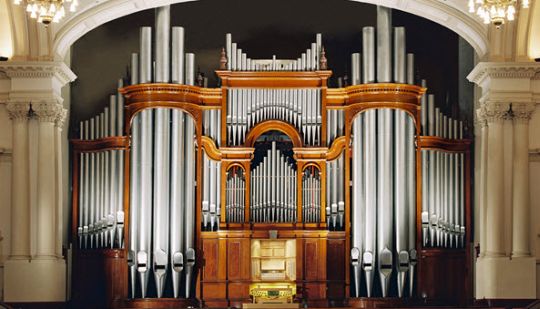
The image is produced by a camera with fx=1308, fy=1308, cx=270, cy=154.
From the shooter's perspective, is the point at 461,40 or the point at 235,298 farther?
the point at 461,40

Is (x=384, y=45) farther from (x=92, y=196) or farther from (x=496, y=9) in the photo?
(x=496, y=9)

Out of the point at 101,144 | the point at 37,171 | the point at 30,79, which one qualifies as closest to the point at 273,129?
the point at 101,144

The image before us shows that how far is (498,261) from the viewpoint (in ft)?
90.7

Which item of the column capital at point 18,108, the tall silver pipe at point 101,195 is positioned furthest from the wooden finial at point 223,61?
the column capital at point 18,108

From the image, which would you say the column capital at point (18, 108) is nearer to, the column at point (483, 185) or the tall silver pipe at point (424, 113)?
the tall silver pipe at point (424, 113)

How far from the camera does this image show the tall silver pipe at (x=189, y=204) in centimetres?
2962

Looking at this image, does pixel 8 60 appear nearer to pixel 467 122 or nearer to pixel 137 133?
pixel 137 133

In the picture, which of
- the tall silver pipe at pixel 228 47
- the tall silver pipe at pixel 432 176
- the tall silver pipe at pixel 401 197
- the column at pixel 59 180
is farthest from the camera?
the tall silver pipe at pixel 228 47

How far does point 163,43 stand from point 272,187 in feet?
13.8

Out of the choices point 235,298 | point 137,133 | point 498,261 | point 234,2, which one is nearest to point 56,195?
point 137,133

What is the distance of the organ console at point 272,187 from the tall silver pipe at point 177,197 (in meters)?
0.03

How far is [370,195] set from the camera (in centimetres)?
2975

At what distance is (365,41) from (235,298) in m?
6.64

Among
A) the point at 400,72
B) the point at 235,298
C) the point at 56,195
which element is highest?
the point at 400,72
